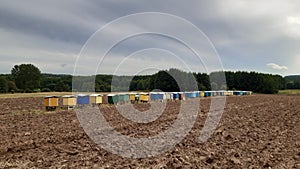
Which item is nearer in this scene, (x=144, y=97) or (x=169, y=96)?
(x=144, y=97)

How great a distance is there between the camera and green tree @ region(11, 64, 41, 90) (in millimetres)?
73562

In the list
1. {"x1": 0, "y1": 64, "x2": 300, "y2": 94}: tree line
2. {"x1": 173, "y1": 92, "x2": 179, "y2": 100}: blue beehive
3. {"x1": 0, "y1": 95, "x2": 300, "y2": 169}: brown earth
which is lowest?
{"x1": 0, "y1": 95, "x2": 300, "y2": 169}: brown earth

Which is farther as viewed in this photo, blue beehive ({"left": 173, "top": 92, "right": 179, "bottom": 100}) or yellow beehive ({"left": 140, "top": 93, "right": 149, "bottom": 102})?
blue beehive ({"left": 173, "top": 92, "right": 179, "bottom": 100})

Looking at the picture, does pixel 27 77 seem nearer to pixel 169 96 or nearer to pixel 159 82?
pixel 159 82

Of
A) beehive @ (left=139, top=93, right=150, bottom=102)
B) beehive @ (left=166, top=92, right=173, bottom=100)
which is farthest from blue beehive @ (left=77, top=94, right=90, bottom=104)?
beehive @ (left=166, top=92, right=173, bottom=100)

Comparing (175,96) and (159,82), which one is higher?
(159,82)

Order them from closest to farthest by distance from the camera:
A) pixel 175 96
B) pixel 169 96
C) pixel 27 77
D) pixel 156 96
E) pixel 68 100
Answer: pixel 68 100
pixel 156 96
pixel 169 96
pixel 175 96
pixel 27 77

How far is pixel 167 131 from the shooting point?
10867 millimetres

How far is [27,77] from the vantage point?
7425 centimetres

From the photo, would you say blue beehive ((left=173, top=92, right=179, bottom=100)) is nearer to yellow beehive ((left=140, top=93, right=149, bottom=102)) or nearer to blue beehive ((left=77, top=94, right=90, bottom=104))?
yellow beehive ((left=140, top=93, right=149, bottom=102))

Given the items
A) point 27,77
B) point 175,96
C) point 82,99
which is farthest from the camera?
point 27,77

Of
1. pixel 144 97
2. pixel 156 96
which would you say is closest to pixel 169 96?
pixel 156 96

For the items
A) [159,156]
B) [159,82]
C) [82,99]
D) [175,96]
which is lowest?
[159,156]

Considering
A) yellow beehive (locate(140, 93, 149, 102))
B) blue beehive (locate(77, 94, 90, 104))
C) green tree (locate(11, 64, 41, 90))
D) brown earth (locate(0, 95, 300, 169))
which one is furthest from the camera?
green tree (locate(11, 64, 41, 90))
